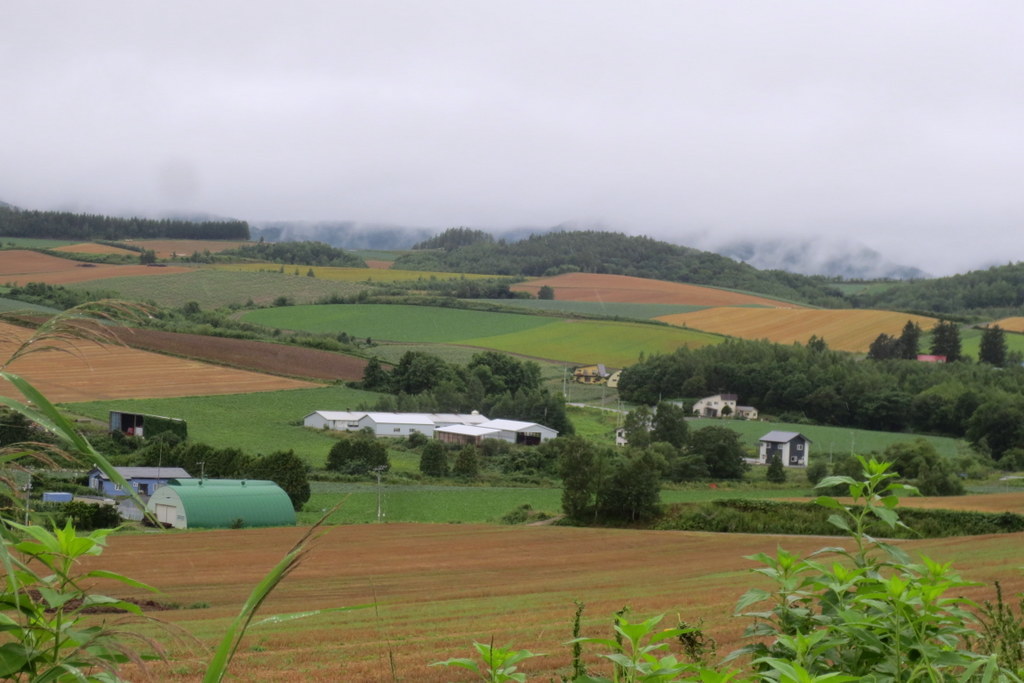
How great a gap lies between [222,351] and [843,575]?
228 ft

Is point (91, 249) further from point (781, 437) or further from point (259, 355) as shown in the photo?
point (781, 437)

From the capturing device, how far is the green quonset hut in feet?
109

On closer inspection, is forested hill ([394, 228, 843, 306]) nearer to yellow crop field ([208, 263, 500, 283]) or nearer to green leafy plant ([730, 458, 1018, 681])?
yellow crop field ([208, 263, 500, 283])

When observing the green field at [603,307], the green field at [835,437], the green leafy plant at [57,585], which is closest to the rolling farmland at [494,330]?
the green field at [603,307]

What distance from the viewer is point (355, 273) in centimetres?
12500

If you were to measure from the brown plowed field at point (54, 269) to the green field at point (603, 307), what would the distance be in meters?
34.9

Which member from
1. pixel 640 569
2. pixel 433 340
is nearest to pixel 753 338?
pixel 433 340

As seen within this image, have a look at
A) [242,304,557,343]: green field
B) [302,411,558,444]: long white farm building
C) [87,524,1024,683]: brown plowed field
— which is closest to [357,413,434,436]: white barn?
[302,411,558,444]: long white farm building

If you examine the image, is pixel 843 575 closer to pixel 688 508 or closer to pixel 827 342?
pixel 688 508

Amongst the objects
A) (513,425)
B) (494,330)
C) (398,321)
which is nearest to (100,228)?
(398,321)

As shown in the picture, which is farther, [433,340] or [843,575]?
[433,340]

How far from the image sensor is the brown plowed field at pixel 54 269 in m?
85.7

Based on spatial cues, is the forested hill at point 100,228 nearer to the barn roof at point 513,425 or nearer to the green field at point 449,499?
the barn roof at point 513,425

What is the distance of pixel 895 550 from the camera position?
330 centimetres
